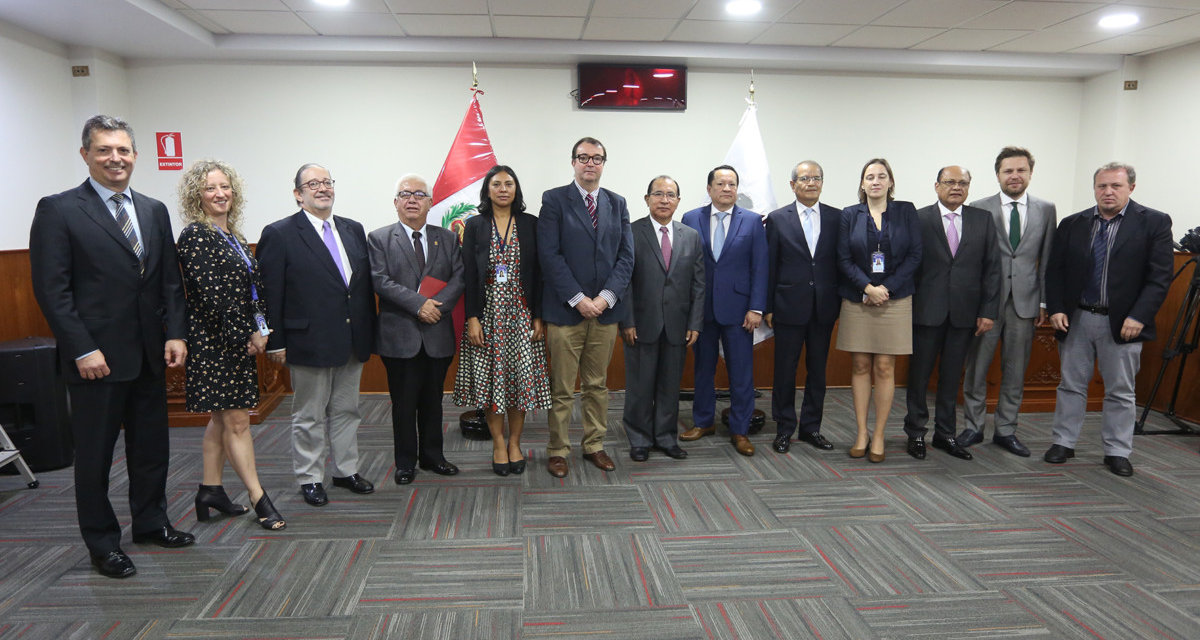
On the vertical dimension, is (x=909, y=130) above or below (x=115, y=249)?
above

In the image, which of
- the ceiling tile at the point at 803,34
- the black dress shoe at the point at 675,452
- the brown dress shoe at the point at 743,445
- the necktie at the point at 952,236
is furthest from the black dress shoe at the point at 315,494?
the ceiling tile at the point at 803,34

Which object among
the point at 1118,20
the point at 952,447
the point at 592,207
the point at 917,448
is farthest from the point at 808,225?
the point at 1118,20

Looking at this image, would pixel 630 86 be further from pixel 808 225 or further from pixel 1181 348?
pixel 1181 348

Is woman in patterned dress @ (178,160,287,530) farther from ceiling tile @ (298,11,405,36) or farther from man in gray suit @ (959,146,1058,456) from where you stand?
man in gray suit @ (959,146,1058,456)

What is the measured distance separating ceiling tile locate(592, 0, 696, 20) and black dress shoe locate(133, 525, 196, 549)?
3.62 meters

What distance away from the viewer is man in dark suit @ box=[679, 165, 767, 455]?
11.7ft

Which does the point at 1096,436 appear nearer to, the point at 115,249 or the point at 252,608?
the point at 252,608

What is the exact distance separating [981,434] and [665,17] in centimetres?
329

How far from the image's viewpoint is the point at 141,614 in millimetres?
2160

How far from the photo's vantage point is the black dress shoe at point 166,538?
261 cm

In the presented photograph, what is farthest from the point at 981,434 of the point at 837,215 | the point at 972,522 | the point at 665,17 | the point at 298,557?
the point at 298,557

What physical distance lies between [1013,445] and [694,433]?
70.1 inches

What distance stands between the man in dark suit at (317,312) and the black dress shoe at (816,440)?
2.47 m

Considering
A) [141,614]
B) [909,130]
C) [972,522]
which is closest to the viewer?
[141,614]
